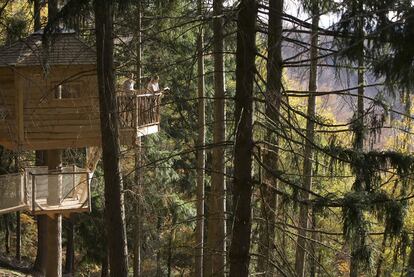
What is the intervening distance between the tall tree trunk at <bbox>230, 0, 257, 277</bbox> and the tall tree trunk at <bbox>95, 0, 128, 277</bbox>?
113 inches

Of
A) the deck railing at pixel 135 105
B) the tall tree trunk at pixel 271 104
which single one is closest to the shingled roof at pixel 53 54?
the deck railing at pixel 135 105

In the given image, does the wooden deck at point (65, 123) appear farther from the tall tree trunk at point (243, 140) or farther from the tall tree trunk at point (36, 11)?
the tall tree trunk at point (243, 140)

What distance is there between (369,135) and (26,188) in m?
8.32

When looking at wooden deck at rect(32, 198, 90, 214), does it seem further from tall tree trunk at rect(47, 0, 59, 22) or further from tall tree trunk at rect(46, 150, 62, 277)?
tall tree trunk at rect(47, 0, 59, 22)

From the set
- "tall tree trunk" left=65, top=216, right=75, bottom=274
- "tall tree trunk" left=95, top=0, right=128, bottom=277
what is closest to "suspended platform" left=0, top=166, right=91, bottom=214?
"tall tree trunk" left=95, top=0, right=128, bottom=277

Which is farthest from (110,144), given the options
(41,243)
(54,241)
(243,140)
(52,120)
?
(41,243)

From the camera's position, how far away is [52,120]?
40.6 ft

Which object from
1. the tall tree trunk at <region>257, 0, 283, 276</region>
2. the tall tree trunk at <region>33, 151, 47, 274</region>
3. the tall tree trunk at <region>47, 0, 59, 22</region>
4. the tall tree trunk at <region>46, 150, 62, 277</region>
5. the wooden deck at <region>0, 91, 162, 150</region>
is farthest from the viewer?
the tall tree trunk at <region>33, 151, 47, 274</region>

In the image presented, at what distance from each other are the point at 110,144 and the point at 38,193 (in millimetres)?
4446

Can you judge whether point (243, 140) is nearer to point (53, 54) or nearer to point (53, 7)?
point (53, 7)

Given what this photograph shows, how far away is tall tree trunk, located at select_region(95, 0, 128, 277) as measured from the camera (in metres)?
8.20

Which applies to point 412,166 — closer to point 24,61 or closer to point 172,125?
point 24,61

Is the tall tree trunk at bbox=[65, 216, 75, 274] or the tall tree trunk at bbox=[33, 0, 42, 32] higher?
the tall tree trunk at bbox=[33, 0, 42, 32]

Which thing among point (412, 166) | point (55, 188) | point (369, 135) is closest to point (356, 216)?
point (369, 135)
